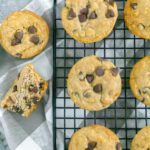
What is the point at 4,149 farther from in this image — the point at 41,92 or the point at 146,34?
the point at 146,34

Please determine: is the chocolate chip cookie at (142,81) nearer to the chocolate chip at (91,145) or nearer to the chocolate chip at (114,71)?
the chocolate chip at (114,71)

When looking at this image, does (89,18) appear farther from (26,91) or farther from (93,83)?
(26,91)

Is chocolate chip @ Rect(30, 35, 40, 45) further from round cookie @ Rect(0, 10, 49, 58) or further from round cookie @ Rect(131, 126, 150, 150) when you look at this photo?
round cookie @ Rect(131, 126, 150, 150)

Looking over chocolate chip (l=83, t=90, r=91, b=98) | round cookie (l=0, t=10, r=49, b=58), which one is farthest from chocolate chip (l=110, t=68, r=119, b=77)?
round cookie (l=0, t=10, r=49, b=58)

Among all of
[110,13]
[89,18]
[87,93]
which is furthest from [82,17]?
[87,93]

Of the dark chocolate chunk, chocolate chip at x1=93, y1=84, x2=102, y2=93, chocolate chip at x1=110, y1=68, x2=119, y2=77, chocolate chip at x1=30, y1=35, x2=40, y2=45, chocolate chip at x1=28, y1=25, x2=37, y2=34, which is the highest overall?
chocolate chip at x1=28, y1=25, x2=37, y2=34

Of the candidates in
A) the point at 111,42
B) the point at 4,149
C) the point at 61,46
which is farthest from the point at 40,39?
the point at 4,149

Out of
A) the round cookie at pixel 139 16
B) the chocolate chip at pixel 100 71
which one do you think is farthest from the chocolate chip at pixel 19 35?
the round cookie at pixel 139 16
